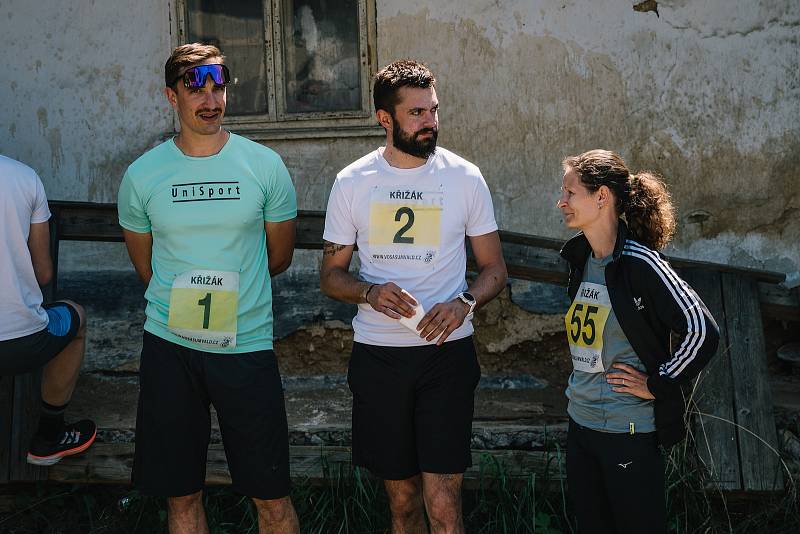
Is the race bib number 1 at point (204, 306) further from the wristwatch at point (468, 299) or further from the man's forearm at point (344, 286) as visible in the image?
the wristwatch at point (468, 299)

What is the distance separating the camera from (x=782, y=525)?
13.7 feet

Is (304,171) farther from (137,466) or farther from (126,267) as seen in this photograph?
(137,466)

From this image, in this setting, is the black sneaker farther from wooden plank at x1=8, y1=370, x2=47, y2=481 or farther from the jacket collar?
the jacket collar

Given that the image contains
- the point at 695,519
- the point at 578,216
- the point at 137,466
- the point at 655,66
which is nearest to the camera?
the point at 578,216

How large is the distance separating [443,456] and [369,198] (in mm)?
1002

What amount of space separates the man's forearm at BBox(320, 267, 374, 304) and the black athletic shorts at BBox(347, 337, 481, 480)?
0.21m

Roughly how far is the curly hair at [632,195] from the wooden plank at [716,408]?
1.04 m

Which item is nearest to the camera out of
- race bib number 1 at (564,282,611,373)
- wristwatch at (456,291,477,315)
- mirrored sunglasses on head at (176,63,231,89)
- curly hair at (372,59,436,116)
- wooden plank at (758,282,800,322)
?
race bib number 1 at (564,282,611,373)

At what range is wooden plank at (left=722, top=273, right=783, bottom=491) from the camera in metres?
4.22

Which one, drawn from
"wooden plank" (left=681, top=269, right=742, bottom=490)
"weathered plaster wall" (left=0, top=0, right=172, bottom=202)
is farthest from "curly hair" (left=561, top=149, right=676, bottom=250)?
"weathered plaster wall" (left=0, top=0, right=172, bottom=202)

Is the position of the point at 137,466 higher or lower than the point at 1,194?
lower

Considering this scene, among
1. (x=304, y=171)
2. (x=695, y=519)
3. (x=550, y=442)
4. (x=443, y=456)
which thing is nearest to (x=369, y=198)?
(x=443, y=456)

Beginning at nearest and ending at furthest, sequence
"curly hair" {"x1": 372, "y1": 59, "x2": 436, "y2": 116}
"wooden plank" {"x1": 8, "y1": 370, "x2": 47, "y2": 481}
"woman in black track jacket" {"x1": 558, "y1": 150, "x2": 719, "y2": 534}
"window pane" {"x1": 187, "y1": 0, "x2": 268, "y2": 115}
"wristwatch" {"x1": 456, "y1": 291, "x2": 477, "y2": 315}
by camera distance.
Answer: "woman in black track jacket" {"x1": 558, "y1": 150, "x2": 719, "y2": 534} → "wristwatch" {"x1": 456, "y1": 291, "x2": 477, "y2": 315} → "curly hair" {"x1": 372, "y1": 59, "x2": 436, "y2": 116} → "wooden plank" {"x1": 8, "y1": 370, "x2": 47, "y2": 481} → "window pane" {"x1": 187, "y1": 0, "x2": 268, "y2": 115}

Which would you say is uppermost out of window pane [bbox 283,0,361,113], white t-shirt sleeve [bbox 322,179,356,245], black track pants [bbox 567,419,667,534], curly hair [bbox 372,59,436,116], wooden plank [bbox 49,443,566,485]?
window pane [bbox 283,0,361,113]
